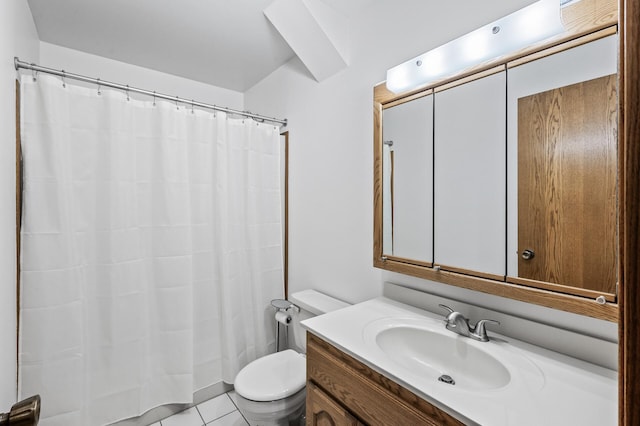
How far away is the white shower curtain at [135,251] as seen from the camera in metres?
1.46

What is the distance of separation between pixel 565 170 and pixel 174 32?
7.14ft

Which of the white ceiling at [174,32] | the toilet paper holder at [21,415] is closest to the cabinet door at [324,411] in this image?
the toilet paper holder at [21,415]

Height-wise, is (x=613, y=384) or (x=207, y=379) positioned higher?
(x=613, y=384)

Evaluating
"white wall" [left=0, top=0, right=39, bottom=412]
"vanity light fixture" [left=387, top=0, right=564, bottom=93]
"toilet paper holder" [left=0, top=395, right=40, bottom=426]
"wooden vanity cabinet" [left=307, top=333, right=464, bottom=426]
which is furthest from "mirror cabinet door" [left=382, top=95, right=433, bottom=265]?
"white wall" [left=0, top=0, right=39, bottom=412]

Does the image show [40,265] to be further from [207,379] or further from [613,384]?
[613,384]

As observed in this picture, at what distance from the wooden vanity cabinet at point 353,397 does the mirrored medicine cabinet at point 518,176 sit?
508 mm

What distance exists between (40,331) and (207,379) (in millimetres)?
954

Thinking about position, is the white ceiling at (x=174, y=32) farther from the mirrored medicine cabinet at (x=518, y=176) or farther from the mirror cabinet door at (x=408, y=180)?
the mirrored medicine cabinet at (x=518, y=176)

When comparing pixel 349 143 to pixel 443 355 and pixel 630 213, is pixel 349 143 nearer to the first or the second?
pixel 443 355

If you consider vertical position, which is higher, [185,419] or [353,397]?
[353,397]

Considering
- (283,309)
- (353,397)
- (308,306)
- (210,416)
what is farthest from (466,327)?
(210,416)

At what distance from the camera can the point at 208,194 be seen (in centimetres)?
195

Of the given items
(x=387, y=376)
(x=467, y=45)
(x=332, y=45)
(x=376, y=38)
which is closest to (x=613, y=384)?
(x=387, y=376)

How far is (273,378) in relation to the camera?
1586mm
